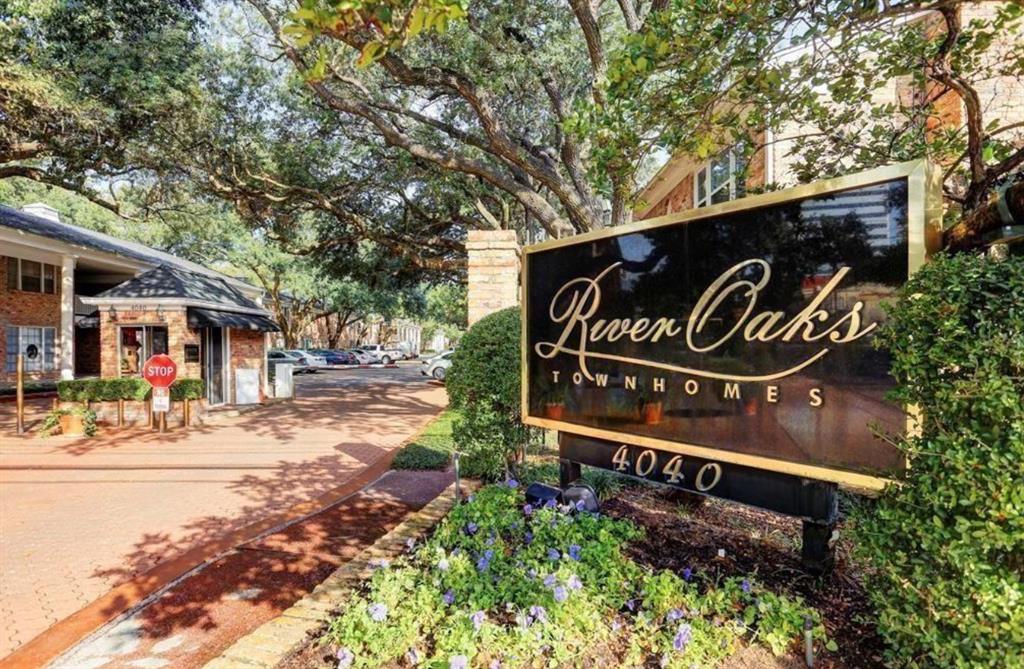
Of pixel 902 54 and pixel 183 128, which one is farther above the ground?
pixel 183 128

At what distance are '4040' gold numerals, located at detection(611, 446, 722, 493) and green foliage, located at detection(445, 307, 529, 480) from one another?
1333 mm

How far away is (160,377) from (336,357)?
2580 cm

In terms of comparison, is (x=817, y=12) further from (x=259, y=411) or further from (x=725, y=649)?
(x=259, y=411)

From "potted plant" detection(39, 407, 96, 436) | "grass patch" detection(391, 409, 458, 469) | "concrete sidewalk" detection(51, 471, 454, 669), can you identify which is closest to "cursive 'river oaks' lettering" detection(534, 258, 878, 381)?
"concrete sidewalk" detection(51, 471, 454, 669)

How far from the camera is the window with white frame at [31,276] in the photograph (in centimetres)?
1739

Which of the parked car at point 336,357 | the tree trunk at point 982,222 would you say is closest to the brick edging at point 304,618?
the tree trunk at point 982,222

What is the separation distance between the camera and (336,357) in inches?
1361

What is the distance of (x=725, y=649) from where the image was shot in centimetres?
223

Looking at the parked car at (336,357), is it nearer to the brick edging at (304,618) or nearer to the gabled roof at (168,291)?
the gabled roof at (168,291)

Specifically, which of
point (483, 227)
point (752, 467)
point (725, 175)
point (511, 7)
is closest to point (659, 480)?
point (752, 467)

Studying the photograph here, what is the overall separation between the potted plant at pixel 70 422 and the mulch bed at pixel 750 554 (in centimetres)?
1045

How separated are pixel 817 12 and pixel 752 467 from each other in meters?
3.44

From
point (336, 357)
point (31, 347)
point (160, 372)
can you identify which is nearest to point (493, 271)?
point (160, 372)

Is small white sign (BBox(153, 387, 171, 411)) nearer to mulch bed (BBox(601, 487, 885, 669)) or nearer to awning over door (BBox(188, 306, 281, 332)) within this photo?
awning over door (BBox(188, 306, 281, 332))
